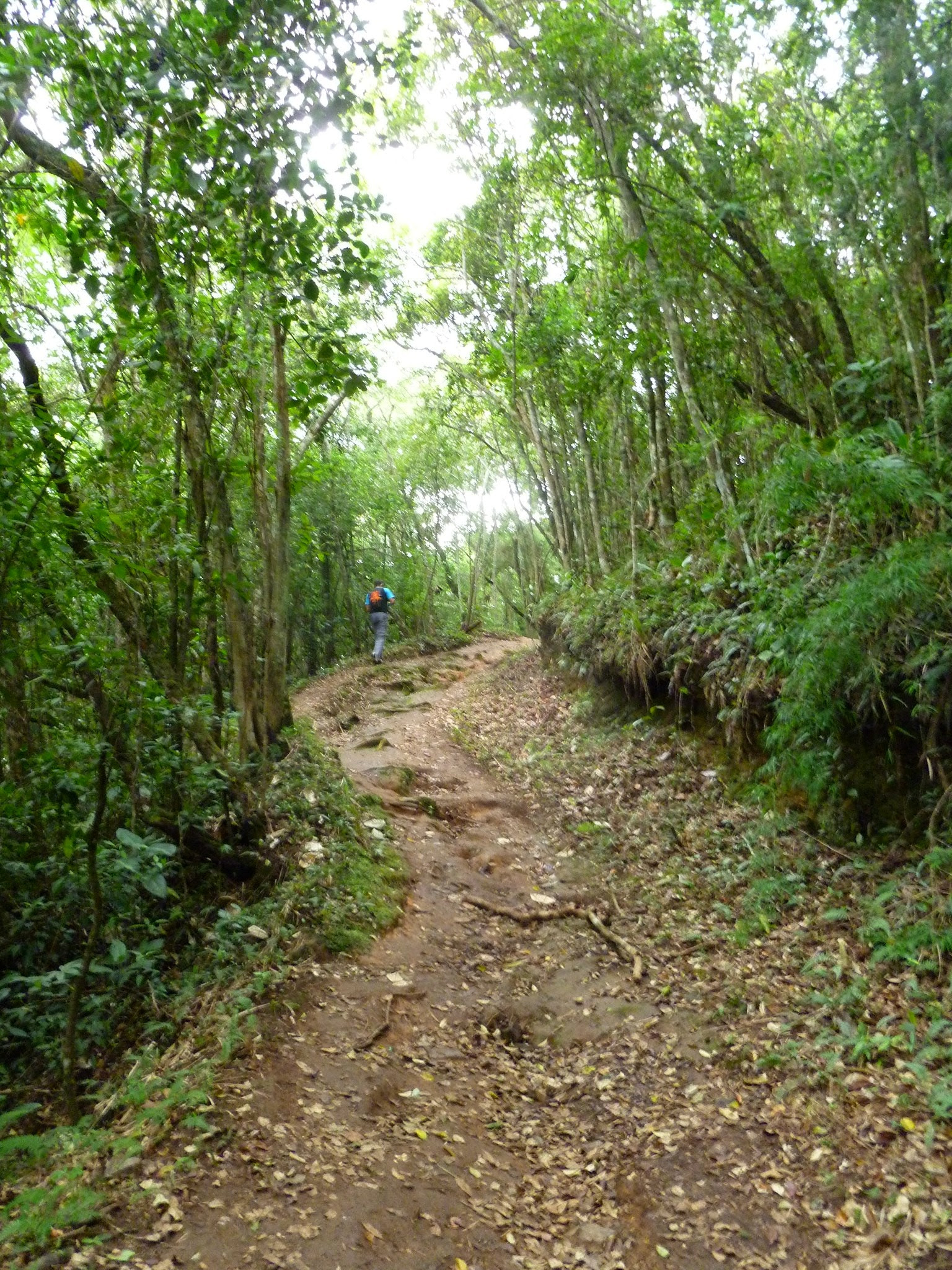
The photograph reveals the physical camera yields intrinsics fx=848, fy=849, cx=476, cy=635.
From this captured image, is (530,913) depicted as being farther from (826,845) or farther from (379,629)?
(379,629)

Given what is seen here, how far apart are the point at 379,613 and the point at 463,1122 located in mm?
16939

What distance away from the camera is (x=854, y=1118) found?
3.91 metres

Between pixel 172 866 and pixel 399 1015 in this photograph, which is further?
pixel 172 866

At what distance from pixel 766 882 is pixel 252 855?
3.79 meters

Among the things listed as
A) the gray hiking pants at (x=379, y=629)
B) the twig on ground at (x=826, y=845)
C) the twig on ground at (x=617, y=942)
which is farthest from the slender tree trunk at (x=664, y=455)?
the gray hiking pants at (x=379, y=629)

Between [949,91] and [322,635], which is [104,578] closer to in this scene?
[949,91]

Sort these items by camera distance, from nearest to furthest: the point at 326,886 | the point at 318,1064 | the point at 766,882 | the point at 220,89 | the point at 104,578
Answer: the point at 318,1064, the point at 220,89, the point at 104,578, the point at 766,882, the point at 326,886

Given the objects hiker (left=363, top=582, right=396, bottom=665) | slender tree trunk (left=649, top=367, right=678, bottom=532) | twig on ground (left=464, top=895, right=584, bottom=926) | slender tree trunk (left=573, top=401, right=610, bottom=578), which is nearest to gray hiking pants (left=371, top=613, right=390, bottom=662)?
hiker (left=363, top=582, right=396, bottom=665)

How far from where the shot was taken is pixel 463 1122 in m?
4.50

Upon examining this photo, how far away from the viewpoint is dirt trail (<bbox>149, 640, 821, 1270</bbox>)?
11.6 feet

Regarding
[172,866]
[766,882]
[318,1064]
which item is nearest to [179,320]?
[172,866]

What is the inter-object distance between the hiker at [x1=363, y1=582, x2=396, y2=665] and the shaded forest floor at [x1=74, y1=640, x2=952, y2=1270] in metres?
13.2

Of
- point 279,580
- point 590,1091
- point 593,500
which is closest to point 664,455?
point 593,500

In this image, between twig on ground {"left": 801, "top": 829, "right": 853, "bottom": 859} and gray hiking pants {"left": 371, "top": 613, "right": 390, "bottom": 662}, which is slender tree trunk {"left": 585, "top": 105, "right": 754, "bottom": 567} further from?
gray hiking pants {"left": 371, "top": 613, "right": 390, "bottom": 662}
